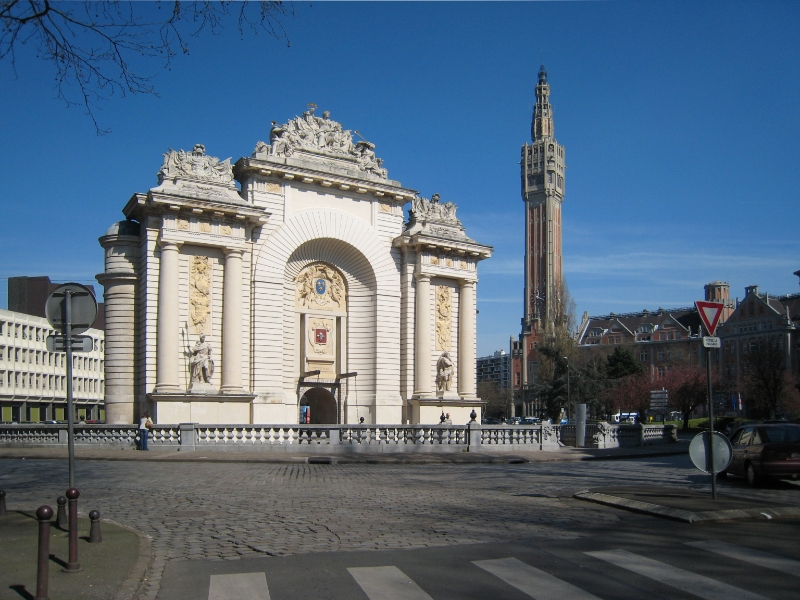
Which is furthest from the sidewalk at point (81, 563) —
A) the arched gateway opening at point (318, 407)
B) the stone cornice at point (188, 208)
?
the arched gateway opening at point (318, 407)

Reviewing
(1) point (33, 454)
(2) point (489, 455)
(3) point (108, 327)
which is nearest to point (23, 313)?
(3) point (108, 327)

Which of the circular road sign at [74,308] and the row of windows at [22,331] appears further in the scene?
the row of windows at [22,331]

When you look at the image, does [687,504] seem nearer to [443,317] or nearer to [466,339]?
[443,317]

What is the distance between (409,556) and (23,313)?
77.4 m

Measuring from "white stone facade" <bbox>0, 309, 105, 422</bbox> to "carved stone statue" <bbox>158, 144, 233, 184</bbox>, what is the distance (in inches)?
1525

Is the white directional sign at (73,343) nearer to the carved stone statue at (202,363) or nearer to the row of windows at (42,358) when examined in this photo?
the carved stone statue at (202,363)

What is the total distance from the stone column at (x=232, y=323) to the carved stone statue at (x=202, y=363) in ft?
2.84

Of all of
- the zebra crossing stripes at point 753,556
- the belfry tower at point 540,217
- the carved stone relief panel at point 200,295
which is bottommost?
the zebra crossing stripes at point 753,556

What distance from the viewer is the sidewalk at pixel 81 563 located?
7305 millimetres

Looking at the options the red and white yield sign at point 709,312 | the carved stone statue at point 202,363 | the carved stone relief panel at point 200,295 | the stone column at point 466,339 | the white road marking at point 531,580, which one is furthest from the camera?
the stone column at point 466,339

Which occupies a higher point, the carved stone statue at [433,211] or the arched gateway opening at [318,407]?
the carved stone statue at [433,211]

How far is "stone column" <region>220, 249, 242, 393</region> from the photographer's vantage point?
35.8 metres

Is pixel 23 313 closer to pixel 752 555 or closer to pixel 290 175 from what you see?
pixel 290 175

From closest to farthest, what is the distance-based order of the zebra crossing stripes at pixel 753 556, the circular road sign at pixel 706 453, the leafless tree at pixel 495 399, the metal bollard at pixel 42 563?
the metal bollard at pixel 42 563 → the zebra crossing stripes at pixel 753 556 → the circular road sign at pixel 706 453 → the leafless tree at pixel 495 399
